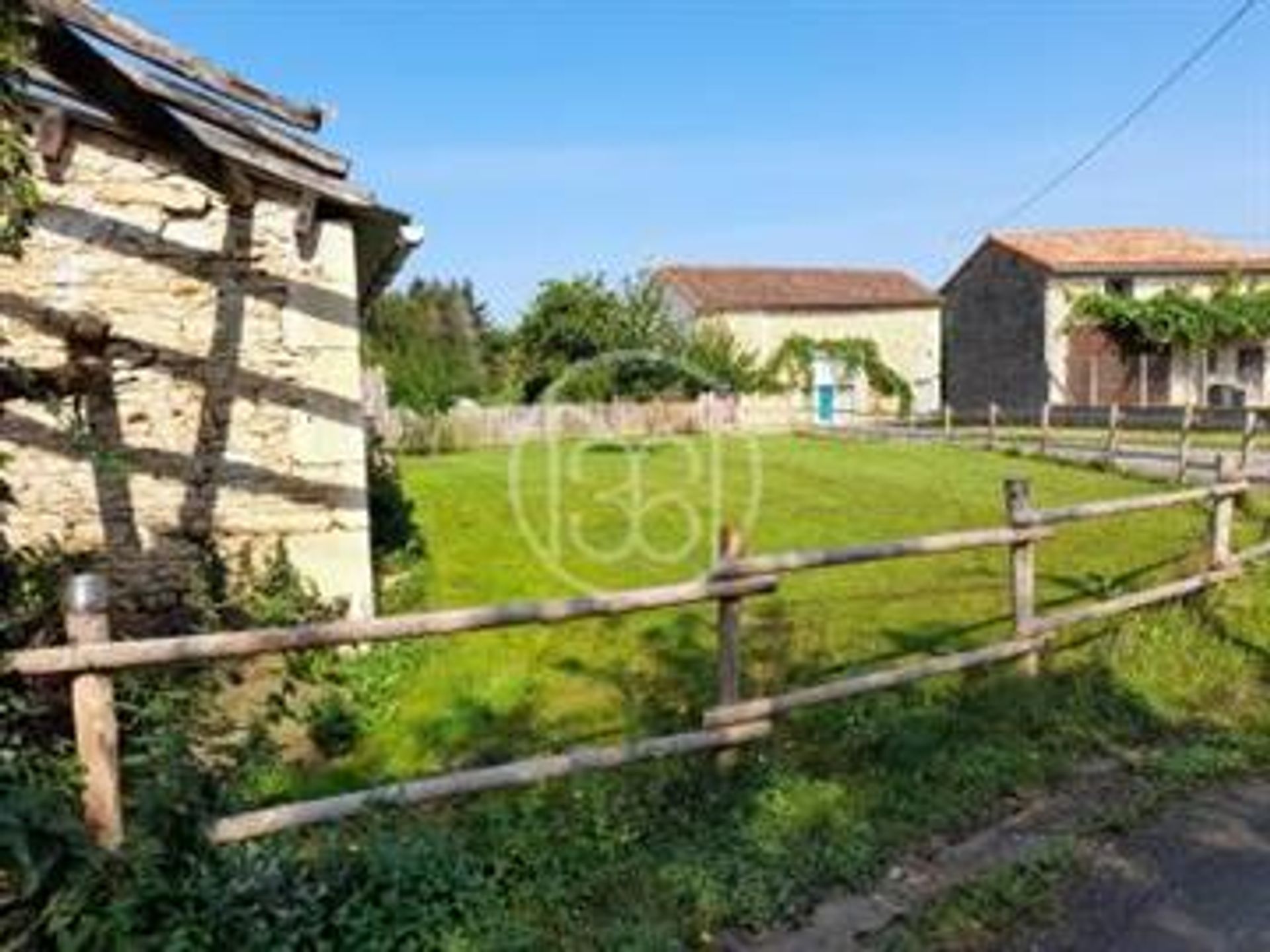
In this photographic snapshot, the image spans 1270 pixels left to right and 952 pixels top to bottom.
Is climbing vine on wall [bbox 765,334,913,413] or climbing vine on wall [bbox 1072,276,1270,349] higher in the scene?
climbing vine on wall [bbox 1072,276,1270,349]

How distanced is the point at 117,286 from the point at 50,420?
40.1 inches

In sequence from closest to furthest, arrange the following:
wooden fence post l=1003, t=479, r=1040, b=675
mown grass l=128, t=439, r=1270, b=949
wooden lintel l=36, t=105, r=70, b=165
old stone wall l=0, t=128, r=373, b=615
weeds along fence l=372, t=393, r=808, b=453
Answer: mown grass l=128, t=439, r=1270, b=949 < wooden fence post l=1003, t=479, r=1040, b=675 < wooden lintel l=36, t=105, r=70, b=165 < old stone wall l=0, t=128, r=373, b=615 < weeds along fence l=372, t=393, r=808, b=453

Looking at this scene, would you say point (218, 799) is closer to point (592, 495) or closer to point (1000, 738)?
point (1000, 738)

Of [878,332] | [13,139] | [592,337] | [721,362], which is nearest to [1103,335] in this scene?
[878,332]

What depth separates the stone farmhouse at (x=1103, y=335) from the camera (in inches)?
1791

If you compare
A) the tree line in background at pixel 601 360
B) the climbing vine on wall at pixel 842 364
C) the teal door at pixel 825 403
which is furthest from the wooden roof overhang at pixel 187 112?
the climbing vine on wall at pixel 842 364

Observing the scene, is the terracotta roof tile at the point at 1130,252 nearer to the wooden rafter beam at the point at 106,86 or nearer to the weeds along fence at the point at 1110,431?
the weeds along fence at the point at 1110,431

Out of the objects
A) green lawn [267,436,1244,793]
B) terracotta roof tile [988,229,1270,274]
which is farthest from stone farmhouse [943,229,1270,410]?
green lawn [267,436,1244,793]

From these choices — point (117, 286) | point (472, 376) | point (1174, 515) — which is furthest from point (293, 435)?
point (472, 376)

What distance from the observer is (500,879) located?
511 centimetres

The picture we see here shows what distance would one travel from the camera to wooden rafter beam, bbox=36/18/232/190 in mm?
6805

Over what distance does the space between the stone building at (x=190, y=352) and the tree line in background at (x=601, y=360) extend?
27528 millimetres

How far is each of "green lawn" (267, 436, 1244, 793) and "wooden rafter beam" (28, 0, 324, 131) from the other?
3.72 meters

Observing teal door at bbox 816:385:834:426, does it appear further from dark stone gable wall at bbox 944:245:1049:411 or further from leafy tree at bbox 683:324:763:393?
dark stone gable wall at bbox 944:245:1049:411
